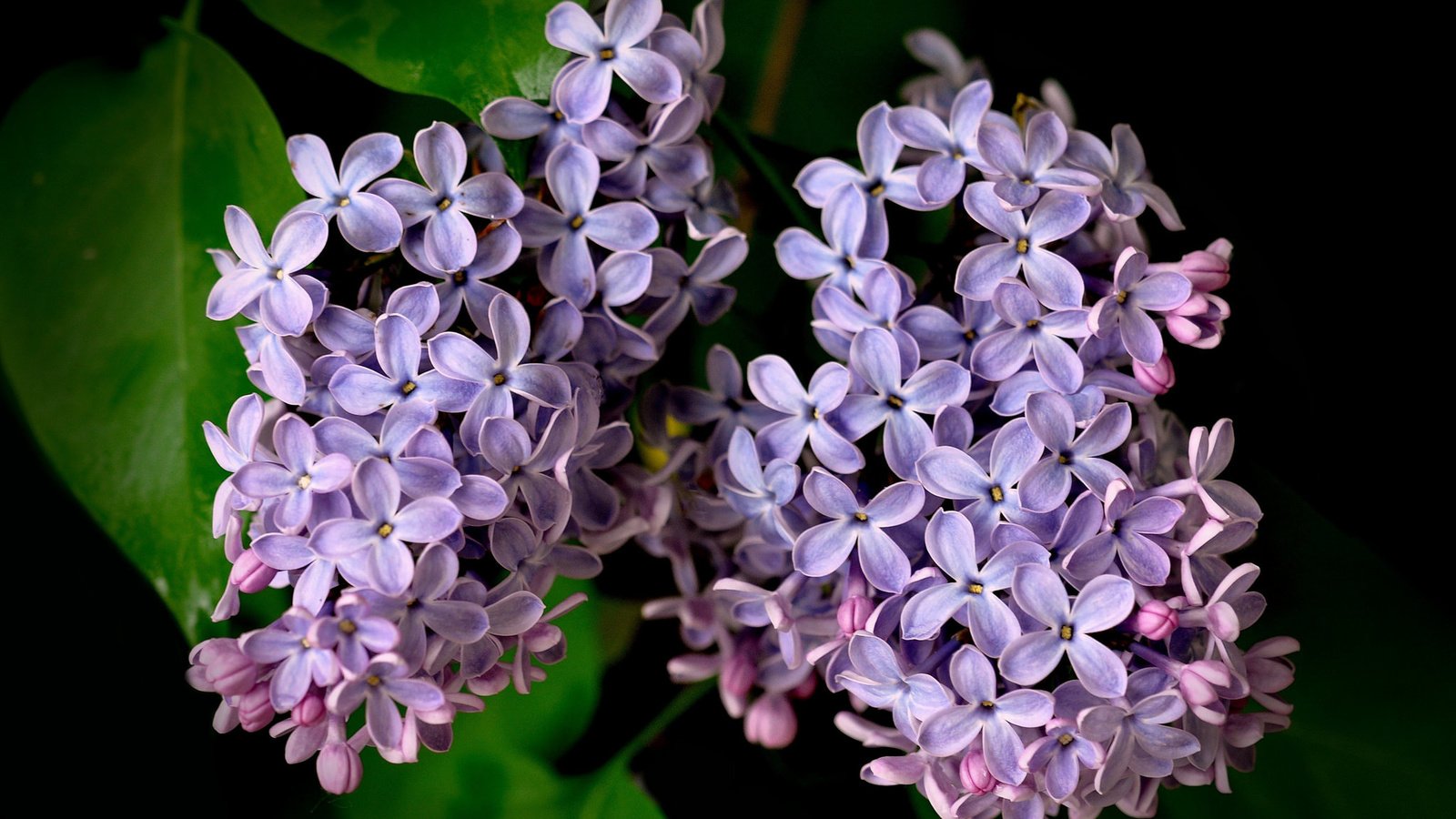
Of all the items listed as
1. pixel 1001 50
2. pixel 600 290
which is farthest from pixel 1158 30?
pixel 600 290

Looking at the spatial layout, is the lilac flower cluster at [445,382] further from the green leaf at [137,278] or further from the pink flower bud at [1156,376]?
the pink flower bud at [1156,376]

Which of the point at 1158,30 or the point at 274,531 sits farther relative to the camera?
the point at 1158,30

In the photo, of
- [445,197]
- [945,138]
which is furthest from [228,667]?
Answer: [945,138]

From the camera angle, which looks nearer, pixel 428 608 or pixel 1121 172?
pixel 428 608

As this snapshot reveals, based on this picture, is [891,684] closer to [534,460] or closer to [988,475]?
[988,475]

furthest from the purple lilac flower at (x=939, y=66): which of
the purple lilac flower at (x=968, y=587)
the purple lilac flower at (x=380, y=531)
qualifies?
the purple lilac flower at (x=380, y=531)

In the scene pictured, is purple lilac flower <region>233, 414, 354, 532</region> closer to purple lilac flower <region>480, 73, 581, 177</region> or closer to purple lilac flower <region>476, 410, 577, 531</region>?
purple lilac flower <region>476, 410, 577, 531</region>

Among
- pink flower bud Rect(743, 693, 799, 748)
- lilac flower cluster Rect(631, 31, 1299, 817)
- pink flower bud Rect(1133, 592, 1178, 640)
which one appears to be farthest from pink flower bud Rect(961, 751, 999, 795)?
pink flower bud Rect(743, 693, 799, 748)

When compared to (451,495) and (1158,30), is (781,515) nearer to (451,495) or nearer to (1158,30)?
(451,495)
